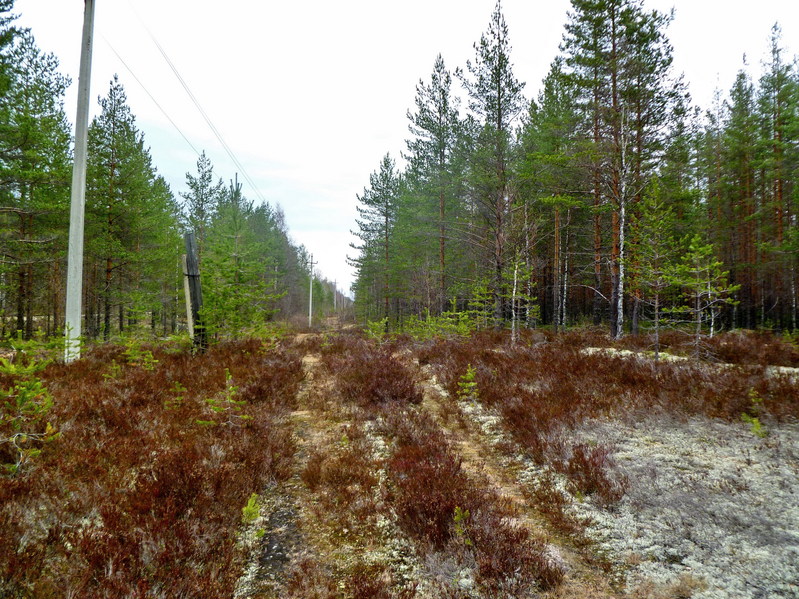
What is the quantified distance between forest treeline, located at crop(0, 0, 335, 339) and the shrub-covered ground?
6091 mm

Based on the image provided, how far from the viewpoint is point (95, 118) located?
1827 centimetres

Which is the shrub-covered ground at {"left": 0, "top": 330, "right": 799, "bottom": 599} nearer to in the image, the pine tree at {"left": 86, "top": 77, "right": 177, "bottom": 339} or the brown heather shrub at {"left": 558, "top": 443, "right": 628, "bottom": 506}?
the brown heather shrub at {"left": 558, "top": 443, "right": 628, "bottom": 506}

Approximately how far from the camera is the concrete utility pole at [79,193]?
26.2 ft

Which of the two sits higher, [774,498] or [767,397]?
[767,397]

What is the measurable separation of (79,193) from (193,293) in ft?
11.2

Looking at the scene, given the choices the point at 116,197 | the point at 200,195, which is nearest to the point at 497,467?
the point at 116,197

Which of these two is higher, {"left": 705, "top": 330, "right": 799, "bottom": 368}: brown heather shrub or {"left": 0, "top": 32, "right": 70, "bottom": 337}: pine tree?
{"left": 0, "top": 32, "right": 70, "bottom": 337}: pine tree

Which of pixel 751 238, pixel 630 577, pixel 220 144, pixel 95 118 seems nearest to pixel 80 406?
pixel 630 577

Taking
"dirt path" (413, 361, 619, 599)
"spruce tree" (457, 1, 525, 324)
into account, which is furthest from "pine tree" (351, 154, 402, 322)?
"dirt path" (413, 361, 619, 599)

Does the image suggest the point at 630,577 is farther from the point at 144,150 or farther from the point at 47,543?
the point at 144,150

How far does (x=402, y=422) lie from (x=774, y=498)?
Answer: 14.0ft

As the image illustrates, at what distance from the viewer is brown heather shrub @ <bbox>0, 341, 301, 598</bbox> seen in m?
2.25

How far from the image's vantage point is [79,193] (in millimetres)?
8336

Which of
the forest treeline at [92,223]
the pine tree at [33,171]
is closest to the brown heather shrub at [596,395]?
the forest treeline at [92,223]
